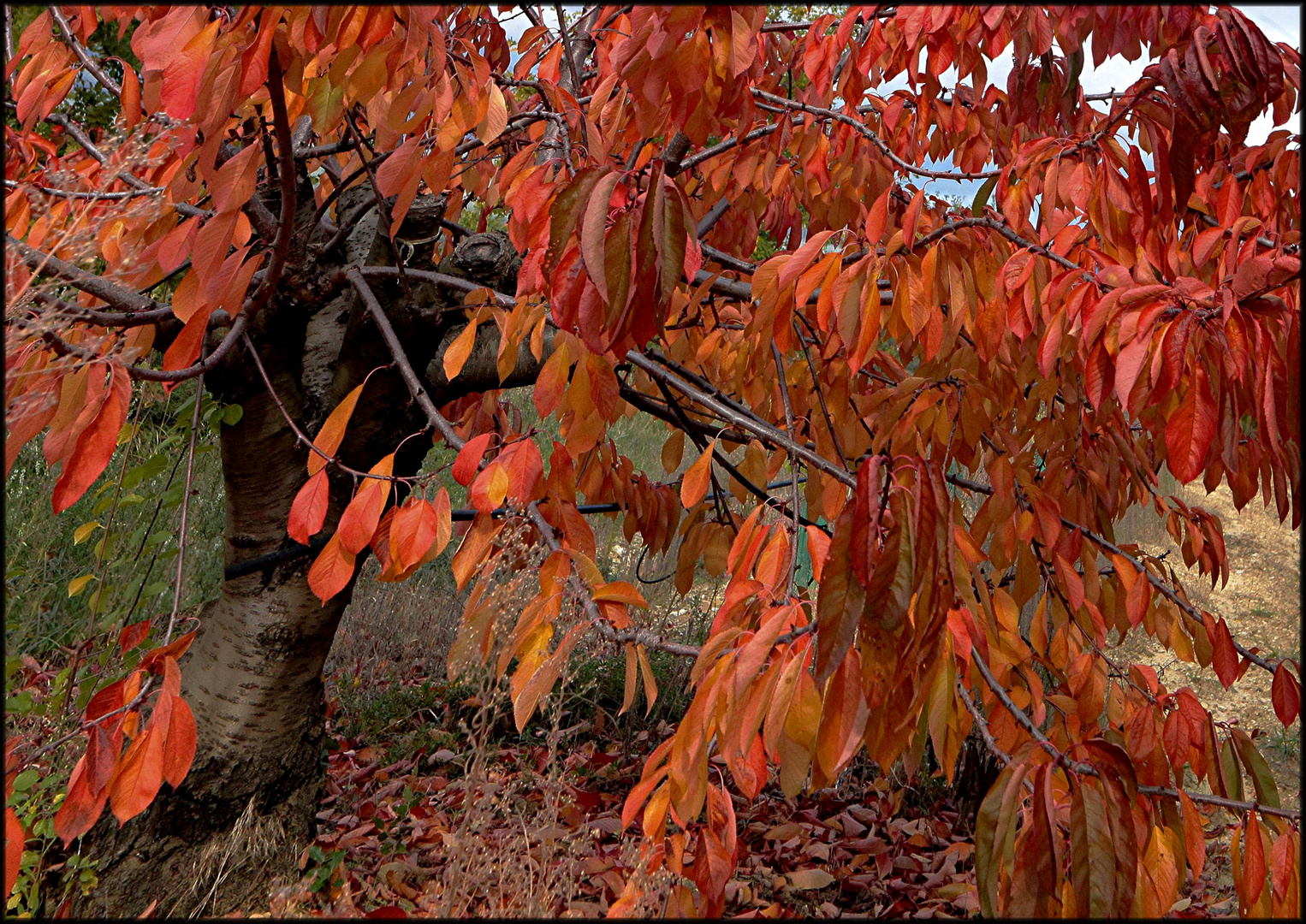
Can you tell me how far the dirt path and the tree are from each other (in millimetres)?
2605

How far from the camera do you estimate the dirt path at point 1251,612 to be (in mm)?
3992

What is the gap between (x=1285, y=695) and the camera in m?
Result: 1.33

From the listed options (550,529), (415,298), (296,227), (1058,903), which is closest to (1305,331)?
(1058,903)

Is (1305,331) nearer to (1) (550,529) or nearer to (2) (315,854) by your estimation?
(1) (550,529)

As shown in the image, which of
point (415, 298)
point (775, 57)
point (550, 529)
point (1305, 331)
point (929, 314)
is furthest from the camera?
point (775, 57)

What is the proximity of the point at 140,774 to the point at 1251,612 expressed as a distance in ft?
20.6

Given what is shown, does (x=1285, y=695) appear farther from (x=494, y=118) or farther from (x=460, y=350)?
(x=494, y=118)

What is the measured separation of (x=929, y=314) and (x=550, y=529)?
729mm

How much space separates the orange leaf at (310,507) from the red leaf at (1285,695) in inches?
59.1

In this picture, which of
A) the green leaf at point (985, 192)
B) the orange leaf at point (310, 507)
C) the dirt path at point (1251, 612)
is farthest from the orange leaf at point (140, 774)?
the dirt path at point (1251, 612)

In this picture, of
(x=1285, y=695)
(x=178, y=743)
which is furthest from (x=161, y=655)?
(x=1285, y=695)

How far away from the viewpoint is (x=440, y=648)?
3725 millimetres

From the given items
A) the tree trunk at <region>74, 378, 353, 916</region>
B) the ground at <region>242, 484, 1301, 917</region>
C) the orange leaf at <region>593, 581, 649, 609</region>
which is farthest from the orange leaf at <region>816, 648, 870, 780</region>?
the tree trunk at <region>74, 378, 353, 916</region>

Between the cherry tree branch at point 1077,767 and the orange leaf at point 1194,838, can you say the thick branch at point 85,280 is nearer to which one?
the cherry tree branch at point 1077,767
